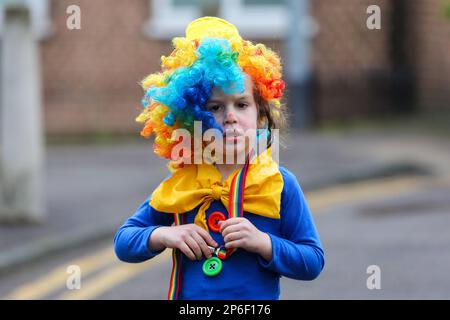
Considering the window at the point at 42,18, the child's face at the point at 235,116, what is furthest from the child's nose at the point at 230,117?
the window at the point at 42,18

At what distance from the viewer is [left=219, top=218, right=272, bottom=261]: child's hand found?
3.46 metres

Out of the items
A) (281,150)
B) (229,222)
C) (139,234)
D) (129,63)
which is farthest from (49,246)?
(129,63)

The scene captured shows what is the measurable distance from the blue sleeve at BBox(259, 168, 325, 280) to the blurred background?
3.24m

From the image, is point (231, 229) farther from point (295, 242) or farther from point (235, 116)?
point (235, 116)

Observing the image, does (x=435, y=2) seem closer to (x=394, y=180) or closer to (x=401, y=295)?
(x=394, y=180)

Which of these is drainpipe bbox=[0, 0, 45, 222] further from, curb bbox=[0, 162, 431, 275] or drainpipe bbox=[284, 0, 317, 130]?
drainpipe bbox=[284, 0, 317, 130]

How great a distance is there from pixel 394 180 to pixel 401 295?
5.85 meters

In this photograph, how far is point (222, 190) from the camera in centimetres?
358

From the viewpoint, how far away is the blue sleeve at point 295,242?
3.56 metres

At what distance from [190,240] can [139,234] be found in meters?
0.23

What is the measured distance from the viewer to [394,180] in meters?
12.6
